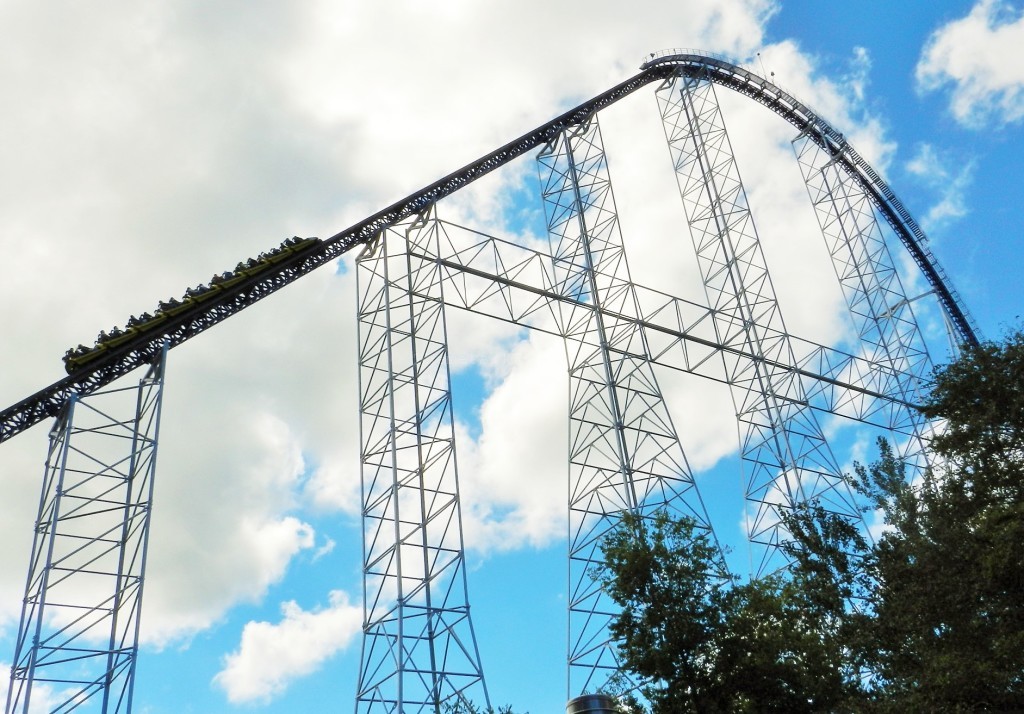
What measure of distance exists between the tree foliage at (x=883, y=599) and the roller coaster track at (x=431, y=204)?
9145mm

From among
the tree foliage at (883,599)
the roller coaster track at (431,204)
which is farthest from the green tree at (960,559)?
the roller coaster track at (431,204)

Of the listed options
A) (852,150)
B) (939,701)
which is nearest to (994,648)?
(939,701)

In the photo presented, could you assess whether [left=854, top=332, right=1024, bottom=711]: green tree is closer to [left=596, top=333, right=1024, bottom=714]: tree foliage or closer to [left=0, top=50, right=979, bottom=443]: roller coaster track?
[left=596, top=333, right=1024, bottom=714]: tree foliage

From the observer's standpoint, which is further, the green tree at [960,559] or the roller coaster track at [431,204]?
the roller coaster track at [431,204]

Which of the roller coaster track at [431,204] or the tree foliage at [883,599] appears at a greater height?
the roller coaster track at [431,204]

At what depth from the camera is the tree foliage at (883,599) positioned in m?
10.2

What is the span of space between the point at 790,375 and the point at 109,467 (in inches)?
651

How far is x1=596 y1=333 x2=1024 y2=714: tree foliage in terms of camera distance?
10.2 meters

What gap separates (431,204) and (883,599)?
13.2 m

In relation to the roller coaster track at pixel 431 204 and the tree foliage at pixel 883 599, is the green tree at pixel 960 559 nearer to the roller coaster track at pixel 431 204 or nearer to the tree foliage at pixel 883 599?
the tree foliage at pixel 883 599

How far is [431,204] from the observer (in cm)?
2156

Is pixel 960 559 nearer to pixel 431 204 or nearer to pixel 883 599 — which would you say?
pixel 883 599

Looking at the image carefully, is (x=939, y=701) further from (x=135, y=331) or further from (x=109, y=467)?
(x=135, y=331)

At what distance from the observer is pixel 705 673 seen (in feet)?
41.1
